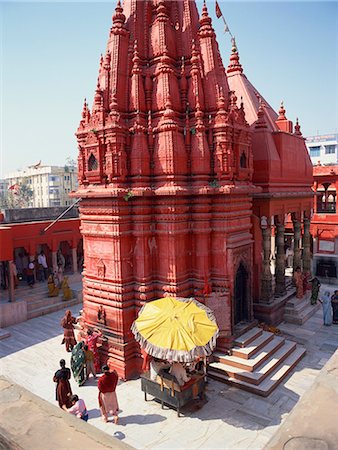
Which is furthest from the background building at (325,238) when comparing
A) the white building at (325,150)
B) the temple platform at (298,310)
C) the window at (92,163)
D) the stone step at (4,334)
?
the white building at (325,150)

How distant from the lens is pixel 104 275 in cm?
927

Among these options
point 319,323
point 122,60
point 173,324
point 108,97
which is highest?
point 122,60

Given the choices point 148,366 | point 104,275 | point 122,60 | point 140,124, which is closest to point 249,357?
point 148,366

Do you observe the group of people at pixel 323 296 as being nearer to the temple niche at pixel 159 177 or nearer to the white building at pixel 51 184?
the temple niche at pixel 159 177

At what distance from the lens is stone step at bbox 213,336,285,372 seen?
8233 millimetres

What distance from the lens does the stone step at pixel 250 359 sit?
27.0 feet

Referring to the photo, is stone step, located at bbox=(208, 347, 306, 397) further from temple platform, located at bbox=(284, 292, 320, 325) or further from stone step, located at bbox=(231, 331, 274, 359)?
temple platform, located at bbox=(284, 292, 320, 325)

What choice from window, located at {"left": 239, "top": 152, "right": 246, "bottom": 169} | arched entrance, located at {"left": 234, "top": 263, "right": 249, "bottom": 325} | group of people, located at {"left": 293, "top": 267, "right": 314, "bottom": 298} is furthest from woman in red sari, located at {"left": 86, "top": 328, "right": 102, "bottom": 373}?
group of people, located at {"left": 293, "top": 267, "right": 314, "bottom": 298}

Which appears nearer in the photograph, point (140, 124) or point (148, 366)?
point (148, 366)

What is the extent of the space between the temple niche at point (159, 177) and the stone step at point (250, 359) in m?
0.31

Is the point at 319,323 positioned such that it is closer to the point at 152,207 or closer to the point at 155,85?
the point at 152,207

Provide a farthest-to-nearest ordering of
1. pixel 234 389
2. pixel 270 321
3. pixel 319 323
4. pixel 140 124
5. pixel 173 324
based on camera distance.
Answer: pixel 319 323
pixel 270 321
pixel 140 124
pixel 234 389
pixel 173 324

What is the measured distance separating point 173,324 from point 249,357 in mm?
2794

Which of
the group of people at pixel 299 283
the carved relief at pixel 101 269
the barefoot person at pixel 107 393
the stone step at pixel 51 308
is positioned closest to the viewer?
the barefoot person at pixel 107 393
